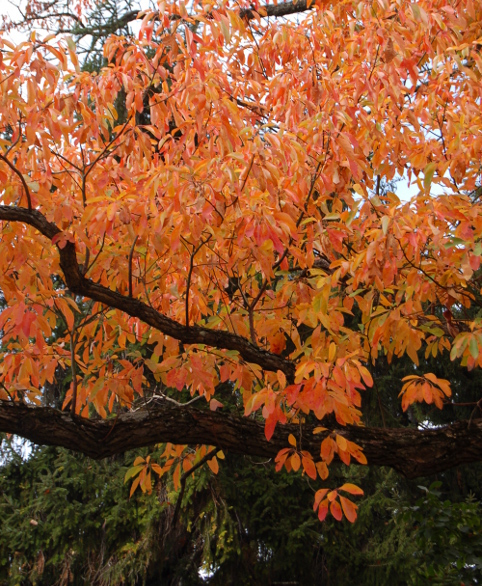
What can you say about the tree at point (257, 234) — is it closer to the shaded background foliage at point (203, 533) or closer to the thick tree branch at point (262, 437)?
the thick tree branch at point (262, 437)

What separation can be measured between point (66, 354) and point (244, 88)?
2.22 meters

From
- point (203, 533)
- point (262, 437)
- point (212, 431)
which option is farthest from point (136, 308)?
point (203, 533)

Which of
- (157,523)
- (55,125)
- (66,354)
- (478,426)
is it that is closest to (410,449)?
(478,426)

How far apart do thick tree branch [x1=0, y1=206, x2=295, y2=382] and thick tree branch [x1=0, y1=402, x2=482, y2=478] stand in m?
0.37

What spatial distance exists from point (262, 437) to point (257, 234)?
128cm

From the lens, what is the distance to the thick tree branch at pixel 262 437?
10.4 feet

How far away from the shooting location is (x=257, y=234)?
255 cm

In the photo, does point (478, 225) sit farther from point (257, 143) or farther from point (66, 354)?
point (66, 354)

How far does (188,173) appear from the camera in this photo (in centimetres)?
271

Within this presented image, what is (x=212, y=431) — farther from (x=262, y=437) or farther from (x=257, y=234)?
(x=257, y=234)

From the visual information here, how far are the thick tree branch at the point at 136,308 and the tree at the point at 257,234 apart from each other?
0.4 inches

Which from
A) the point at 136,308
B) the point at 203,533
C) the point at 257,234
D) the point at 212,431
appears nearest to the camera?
the point at 257,234

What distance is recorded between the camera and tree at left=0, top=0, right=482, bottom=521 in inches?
106

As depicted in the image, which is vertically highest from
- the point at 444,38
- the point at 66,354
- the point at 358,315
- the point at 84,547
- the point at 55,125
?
the point at 444,38
